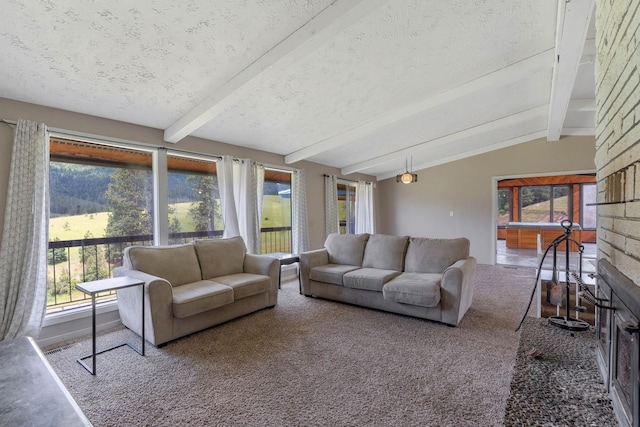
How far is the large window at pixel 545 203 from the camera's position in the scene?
30.5 ft

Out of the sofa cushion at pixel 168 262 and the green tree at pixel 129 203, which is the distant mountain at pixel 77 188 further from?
the sofa cushion at pixel 168 262

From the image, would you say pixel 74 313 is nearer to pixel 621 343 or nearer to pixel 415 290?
pixel 415 290

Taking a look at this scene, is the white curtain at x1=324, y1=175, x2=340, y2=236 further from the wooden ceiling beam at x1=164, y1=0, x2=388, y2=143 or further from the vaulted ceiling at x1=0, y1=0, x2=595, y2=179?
the wooden ceiling beam at x1=164, y1=0, x2=388, y2=143

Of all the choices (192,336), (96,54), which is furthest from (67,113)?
(192,336)

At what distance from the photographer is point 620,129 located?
5.17ft

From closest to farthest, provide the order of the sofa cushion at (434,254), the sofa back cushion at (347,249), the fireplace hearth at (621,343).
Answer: the fireplace hearth at (621,343), the sofa cushion at (434,254), the sofa back cushion at (347,249)

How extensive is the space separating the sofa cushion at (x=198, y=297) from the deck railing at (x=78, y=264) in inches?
39.8

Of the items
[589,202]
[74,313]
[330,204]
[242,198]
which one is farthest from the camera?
[589,202]

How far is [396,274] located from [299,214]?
2.36 m

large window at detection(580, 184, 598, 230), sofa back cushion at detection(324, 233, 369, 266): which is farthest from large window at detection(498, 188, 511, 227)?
sofa back cushion at detection(324, 233, 369, 266)

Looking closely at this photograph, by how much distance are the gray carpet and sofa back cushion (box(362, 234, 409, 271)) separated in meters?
0.78

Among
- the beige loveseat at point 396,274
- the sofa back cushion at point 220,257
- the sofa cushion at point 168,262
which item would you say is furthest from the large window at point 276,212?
the sofa cushion at point 168,262

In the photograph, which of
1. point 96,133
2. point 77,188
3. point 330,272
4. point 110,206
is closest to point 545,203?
point 330,272

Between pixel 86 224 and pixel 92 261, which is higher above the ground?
pixel 86 224
